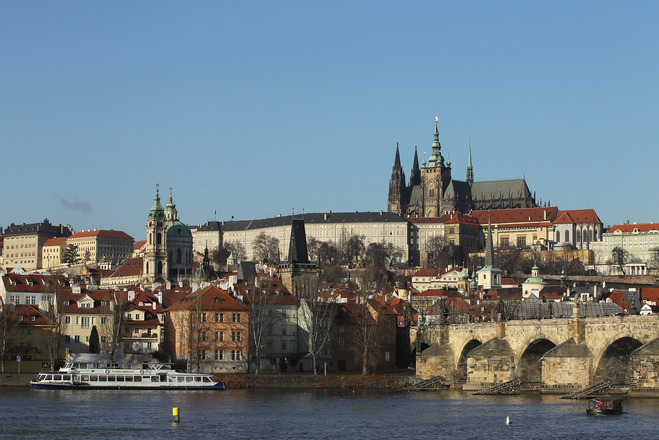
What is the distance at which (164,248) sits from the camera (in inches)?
7657

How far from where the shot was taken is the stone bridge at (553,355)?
6856cm

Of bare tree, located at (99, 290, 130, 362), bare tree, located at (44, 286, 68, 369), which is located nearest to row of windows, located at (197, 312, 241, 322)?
bare tree, located at (99, 290, 130, 362)

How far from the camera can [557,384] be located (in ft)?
243

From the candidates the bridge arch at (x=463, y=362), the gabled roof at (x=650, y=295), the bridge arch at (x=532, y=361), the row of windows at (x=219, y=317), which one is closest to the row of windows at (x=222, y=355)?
the row of windows at (x=219, y=317)

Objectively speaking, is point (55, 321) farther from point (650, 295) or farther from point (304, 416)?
point (650, 295)

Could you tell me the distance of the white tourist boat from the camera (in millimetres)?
80812

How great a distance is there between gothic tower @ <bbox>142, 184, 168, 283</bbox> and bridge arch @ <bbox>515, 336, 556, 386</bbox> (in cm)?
11810

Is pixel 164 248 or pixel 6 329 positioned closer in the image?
pixel 6 329

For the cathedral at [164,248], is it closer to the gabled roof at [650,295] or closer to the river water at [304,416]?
the gabled roof at [650,295]

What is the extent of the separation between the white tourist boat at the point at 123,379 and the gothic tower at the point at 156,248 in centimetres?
10938

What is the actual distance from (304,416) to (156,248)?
→ 5140 inches

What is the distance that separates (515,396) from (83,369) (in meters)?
28.0

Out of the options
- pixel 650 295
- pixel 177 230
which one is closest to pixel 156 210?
pixel 177 230

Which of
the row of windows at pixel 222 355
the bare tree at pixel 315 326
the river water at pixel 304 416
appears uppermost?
the bare tree at pixel 315 326
